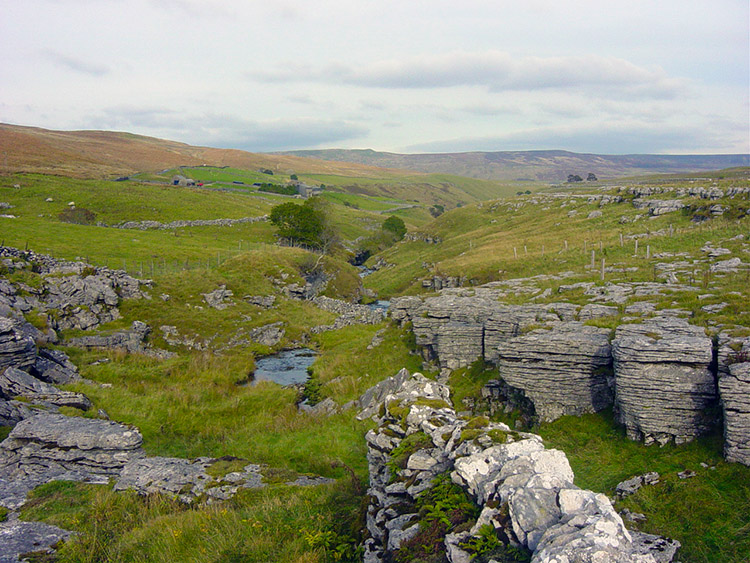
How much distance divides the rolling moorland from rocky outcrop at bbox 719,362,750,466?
1.43 ft

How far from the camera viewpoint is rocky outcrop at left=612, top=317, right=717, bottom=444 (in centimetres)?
1513

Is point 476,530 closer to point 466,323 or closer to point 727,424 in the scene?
point 727,424

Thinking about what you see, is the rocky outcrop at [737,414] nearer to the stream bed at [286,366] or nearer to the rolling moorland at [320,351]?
the rolling moorland at [320,351]

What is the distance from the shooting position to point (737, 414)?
1337 centimetres

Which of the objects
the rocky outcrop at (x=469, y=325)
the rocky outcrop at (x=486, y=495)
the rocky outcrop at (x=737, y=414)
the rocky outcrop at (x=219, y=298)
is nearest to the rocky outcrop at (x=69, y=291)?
the rocky outcrop at (x=219, y=298)

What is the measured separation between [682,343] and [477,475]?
1065 cm

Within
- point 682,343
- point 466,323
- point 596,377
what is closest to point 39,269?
point 466,323

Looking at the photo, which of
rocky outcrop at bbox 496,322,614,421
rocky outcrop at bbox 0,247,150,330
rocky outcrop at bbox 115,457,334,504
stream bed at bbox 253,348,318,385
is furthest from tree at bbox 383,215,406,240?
rocky outcrop at bbox 115,457,334,504

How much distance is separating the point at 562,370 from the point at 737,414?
652 cm

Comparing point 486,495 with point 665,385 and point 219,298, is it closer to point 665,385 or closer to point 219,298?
point 665,385

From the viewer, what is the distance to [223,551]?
11031 millimetres

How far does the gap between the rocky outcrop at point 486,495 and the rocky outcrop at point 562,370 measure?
264 inches

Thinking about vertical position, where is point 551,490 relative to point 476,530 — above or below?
above

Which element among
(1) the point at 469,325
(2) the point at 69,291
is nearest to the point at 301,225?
(2) the point at 69,291
